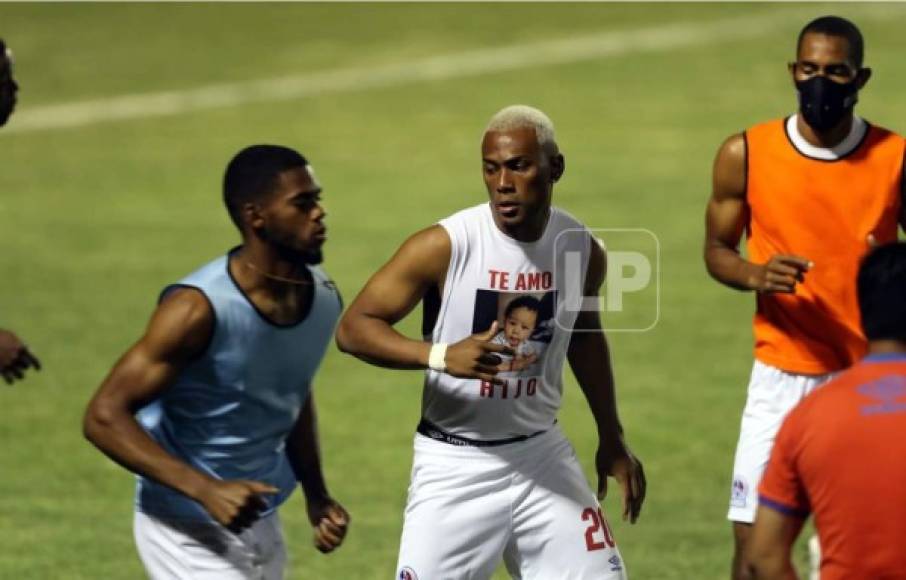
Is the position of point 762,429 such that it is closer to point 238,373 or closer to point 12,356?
point 238,373

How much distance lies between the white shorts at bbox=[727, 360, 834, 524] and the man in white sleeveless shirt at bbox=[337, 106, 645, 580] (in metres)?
1.35

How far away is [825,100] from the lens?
9.59 m

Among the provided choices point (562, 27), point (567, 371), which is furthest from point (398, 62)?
point (567, 371)

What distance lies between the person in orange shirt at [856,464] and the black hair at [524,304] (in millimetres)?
2375

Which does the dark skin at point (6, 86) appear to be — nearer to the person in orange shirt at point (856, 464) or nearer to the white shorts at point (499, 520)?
the white shorts at point (499, 520)

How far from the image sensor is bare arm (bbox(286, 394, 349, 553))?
861cm

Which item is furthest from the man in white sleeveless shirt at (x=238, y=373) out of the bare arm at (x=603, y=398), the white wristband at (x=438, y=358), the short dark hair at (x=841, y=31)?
the short dark hair at (x=841, y=31)

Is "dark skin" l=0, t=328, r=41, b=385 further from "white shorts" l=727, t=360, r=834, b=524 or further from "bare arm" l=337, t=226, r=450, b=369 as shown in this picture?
"white shorts" l=727, t=360, r=834, b=524

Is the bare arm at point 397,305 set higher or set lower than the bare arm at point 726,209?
lower

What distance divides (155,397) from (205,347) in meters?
0.30

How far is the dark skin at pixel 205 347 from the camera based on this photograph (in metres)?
7.77

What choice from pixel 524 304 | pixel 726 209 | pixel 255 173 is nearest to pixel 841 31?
pixel 726 209

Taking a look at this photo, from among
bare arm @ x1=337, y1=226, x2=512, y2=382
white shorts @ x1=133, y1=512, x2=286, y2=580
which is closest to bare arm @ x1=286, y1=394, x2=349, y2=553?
white shorts @ x1=133, y1=512, x2=286, y2=580

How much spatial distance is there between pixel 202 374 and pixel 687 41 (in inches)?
1073
